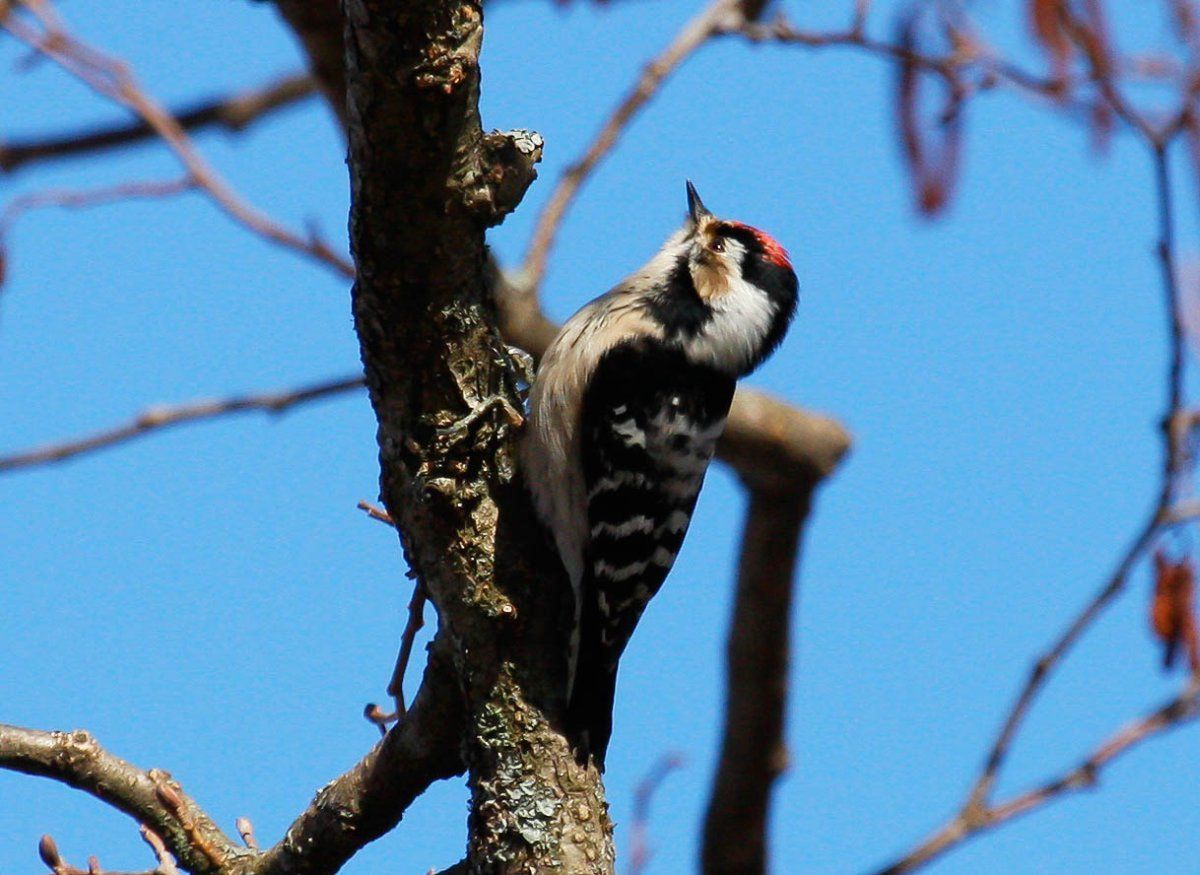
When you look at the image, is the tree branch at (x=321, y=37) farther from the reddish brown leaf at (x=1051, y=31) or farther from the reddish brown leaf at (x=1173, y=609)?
the reddish brown leaf at (x=1173, y=609)

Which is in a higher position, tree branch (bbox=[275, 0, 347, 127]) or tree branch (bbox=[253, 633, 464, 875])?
tree branch (bbox=[275, 0, 347, 127])

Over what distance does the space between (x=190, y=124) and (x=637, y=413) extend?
228 inches

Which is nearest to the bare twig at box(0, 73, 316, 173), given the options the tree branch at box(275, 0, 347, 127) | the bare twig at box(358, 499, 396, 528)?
the tree branch at box(275, 0, 347, 127)

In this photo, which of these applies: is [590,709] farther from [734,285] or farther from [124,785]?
[734,285]

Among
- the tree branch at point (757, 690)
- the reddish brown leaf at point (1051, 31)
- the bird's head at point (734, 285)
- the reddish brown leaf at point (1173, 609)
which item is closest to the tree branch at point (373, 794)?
the bird's head at point (734, 285)

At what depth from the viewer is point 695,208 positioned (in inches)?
212

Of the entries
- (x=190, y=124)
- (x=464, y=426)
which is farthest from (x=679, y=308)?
(x=190, y=124)

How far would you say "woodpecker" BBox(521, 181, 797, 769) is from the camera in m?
4.07

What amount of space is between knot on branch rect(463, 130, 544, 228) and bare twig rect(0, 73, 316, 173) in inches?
242

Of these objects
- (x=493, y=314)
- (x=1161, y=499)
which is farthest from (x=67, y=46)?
(x=1161, y=499)

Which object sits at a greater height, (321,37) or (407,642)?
(321,37)

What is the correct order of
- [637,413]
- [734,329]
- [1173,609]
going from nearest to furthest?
[1173,609] < [637,413] < [734,329]

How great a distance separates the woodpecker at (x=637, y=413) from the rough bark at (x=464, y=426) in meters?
0.32

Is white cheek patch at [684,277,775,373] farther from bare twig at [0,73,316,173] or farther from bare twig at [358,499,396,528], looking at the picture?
bare twig at [0,73,316,173]
